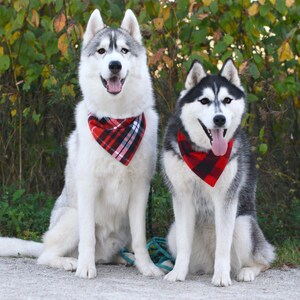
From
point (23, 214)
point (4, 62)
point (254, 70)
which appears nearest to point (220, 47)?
point (254, 70)

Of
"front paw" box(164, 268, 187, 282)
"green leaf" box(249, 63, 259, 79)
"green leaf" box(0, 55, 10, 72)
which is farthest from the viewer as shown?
"green leaf" box(0, 55, 10, 72)

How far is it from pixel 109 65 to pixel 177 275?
5.16 feet

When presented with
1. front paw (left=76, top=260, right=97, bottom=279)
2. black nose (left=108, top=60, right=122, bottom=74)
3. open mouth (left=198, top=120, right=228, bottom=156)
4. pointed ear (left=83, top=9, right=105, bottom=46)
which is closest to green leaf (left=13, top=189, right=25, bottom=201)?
front paw (left=76, top=260, right=97, bottom=279)

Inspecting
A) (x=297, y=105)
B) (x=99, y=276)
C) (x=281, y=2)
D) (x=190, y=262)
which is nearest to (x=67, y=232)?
(x=99, y=276)

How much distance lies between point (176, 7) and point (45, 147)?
2359 millimetres

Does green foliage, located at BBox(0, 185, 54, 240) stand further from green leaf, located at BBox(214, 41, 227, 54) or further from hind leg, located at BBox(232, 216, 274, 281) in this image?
green leaf, located at BBox(214, 41, 227, 54)

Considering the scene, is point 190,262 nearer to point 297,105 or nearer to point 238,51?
point 238,51

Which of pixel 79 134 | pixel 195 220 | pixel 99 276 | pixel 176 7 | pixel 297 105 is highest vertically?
pixel 176 7

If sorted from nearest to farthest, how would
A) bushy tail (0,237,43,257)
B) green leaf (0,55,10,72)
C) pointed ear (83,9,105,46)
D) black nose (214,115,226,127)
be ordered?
black nose (214,115,226,127) < pointed ear (83,9,105,46) < bushy tail (0,237,43,257) < green leaf (0,55,10,72)

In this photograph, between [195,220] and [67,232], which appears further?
[67,232]

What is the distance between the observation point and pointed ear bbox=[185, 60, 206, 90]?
476 cm

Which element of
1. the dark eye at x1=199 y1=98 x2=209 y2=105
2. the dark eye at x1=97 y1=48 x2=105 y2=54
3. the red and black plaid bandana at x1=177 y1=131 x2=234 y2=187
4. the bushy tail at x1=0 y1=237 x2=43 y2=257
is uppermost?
the dark eye at x1=97 y1=48 x2=105 y2=54

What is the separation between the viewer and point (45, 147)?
24.9 feet

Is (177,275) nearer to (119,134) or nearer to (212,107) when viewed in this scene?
(119,134)
